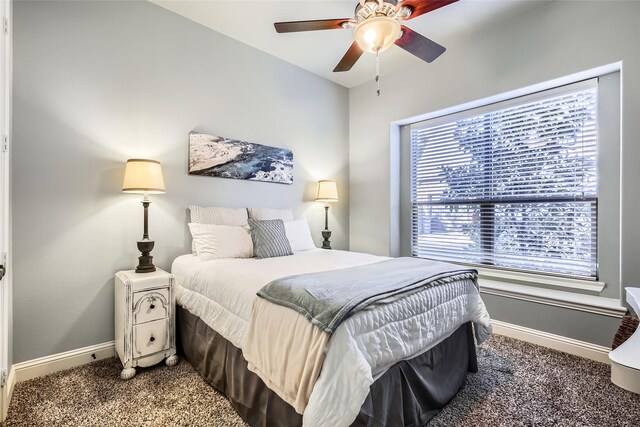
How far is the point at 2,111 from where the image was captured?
1.48m

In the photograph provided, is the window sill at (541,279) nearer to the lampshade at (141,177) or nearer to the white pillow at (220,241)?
the white pillow at (220,241)

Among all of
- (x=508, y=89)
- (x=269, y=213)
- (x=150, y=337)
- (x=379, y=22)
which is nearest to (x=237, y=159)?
(x=269, y=213)

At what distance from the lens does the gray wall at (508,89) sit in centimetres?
216

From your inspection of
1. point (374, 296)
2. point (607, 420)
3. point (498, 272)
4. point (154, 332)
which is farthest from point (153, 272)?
point (498, 272)

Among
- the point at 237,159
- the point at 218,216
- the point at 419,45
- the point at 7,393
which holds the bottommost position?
the point at 7,393

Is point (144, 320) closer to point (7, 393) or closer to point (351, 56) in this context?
point (7, 393)

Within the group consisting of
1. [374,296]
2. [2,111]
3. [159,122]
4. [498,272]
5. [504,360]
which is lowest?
[504,360]

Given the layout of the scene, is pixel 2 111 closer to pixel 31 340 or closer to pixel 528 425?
pixel 31 340

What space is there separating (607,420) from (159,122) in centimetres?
363

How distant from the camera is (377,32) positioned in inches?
69.3

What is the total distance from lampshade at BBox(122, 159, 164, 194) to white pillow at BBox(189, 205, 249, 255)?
0.46m

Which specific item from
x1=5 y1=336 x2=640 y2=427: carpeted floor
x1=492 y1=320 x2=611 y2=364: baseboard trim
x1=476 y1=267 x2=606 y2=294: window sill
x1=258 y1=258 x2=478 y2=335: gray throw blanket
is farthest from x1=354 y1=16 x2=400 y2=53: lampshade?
x1=492 y1=320 x2=611 y2=364: baseboard trim

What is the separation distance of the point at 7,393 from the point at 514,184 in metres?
4.07

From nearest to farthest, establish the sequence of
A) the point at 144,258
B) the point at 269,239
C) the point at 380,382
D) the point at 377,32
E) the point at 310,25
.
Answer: the point at 380,382
the point at 377,32
the point at 310,25
the point at 144,258
the point at 269,239
